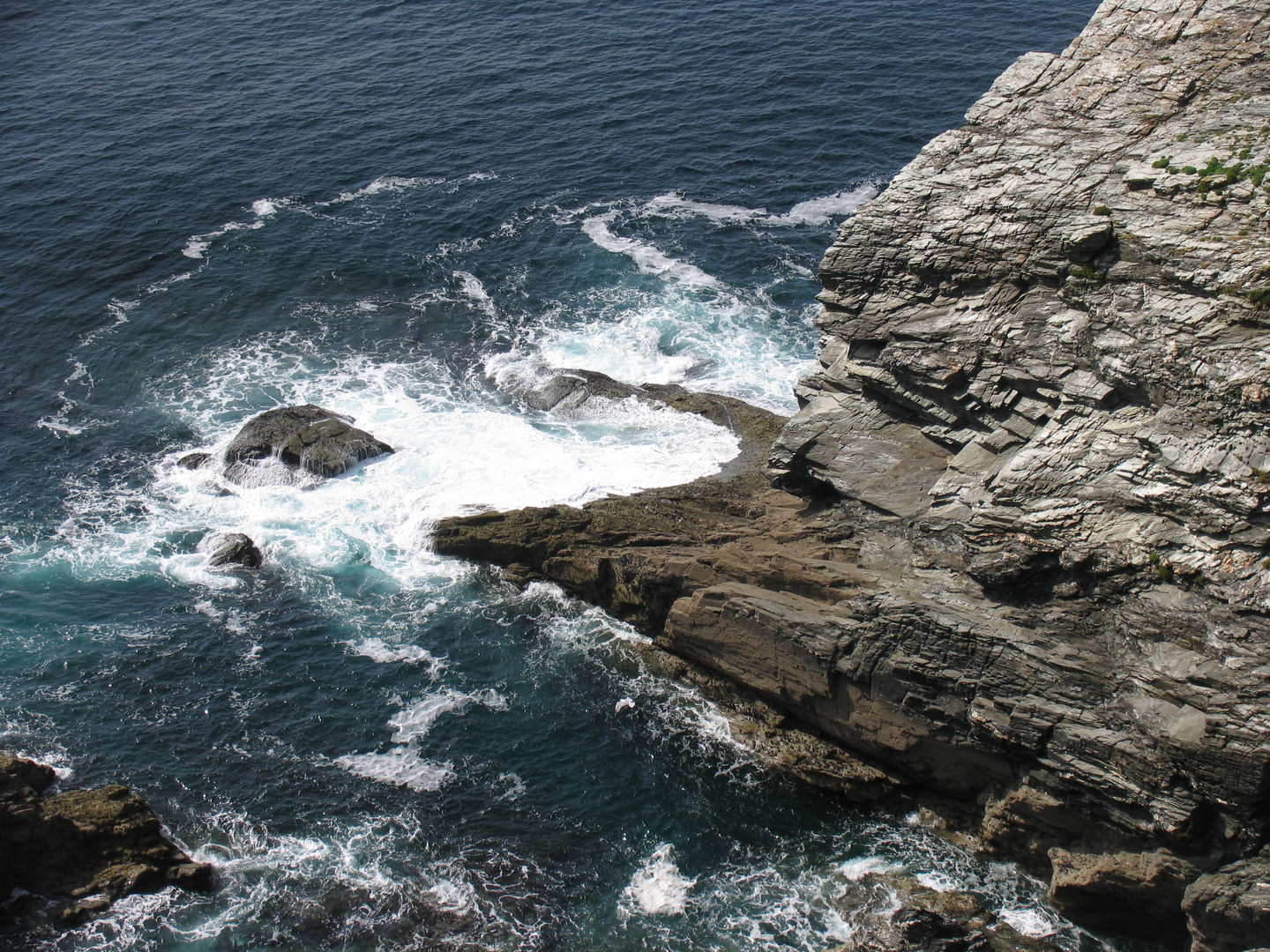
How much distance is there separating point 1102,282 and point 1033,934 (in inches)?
1011

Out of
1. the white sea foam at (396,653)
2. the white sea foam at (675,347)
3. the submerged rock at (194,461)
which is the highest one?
the white sea foam at (675,347)

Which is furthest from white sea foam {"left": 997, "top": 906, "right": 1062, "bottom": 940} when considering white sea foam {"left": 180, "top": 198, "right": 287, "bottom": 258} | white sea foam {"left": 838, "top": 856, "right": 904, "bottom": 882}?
white sea foam {"left": 180, "top": 198, "right": 287, "bottom": 258}

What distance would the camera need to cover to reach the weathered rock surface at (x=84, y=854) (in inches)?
1580

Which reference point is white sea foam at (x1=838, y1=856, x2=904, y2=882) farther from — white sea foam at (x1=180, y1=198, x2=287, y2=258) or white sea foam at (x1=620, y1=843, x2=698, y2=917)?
white sea foam at (x1=180, y1=198, x2=287, y2=258)

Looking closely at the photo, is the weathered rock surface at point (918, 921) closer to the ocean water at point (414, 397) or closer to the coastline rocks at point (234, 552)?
the ocean water at point (414, 397)

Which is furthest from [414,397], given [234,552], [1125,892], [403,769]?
[1125,892]

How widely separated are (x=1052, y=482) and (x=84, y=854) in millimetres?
43115

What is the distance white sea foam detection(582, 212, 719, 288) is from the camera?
77.0 m

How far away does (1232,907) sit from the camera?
31.9m

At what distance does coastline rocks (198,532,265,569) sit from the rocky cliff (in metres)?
22.7

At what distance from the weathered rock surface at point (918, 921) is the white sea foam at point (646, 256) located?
161ft

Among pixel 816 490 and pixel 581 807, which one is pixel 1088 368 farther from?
pixel 581 807

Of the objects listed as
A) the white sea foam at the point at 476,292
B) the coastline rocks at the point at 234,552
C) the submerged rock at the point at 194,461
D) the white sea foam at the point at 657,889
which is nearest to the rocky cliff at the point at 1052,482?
the white sea foam at the point at 657,889

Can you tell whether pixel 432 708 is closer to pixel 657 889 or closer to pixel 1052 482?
pixel 657 889
